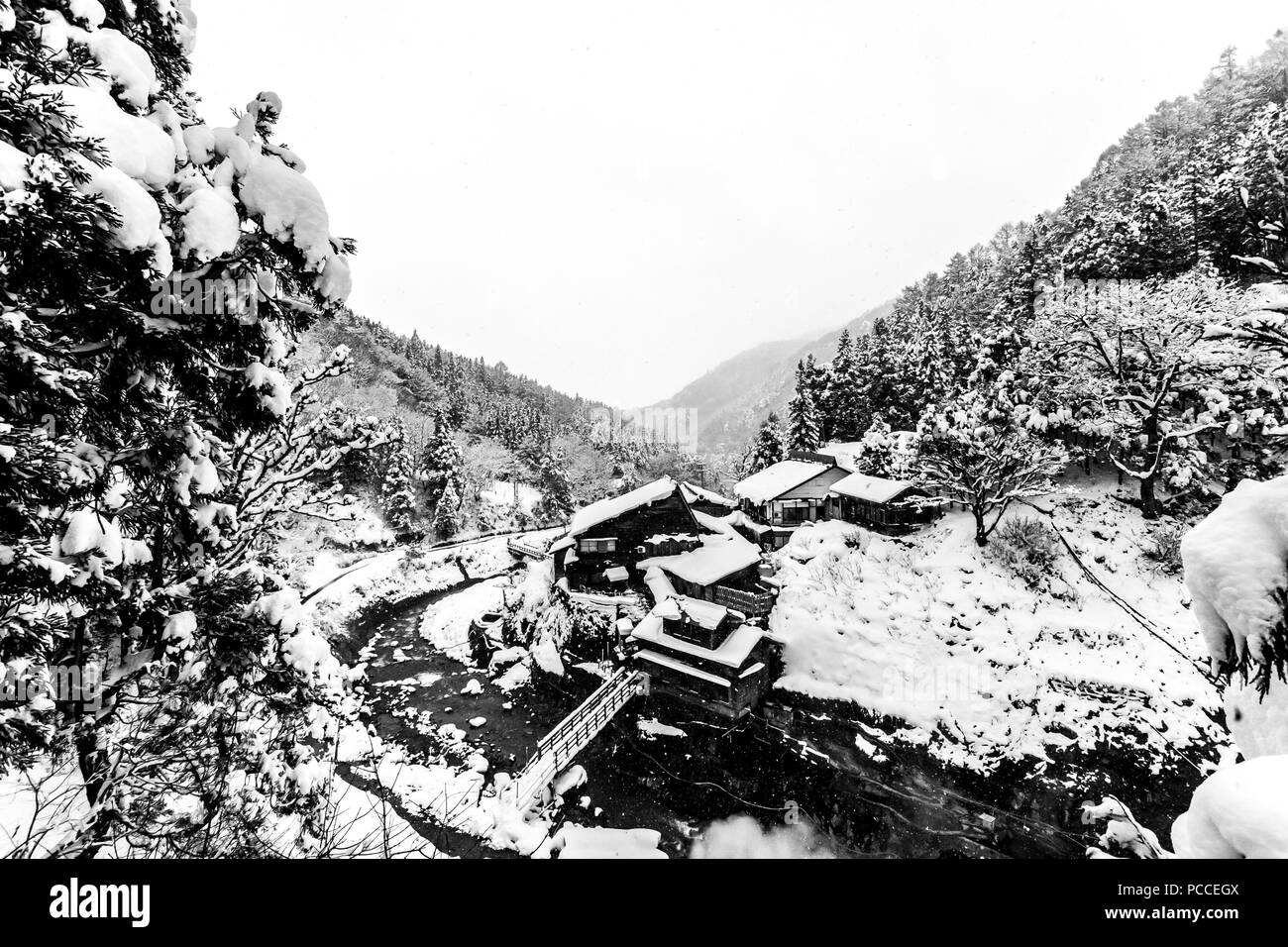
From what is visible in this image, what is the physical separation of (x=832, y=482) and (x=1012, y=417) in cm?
1105

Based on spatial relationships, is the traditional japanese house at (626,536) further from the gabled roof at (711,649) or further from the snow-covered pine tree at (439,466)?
the snow-covered pine tree at (439,466)

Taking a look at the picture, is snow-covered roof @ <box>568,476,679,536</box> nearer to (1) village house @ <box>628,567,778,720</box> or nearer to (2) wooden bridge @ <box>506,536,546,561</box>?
(1) village house @ <box>628,567,778,720</box>

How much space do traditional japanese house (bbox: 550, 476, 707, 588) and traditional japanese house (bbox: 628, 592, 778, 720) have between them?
5300 mm

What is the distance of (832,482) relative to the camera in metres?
30.2

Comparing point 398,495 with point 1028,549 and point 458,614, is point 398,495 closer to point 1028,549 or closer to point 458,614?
point 458,614

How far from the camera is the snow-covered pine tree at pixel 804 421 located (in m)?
38.6

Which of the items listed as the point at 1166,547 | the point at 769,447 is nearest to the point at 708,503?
the point at 769,447

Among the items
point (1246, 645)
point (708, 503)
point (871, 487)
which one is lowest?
point (1246, 645)

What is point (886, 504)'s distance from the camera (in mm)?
24203

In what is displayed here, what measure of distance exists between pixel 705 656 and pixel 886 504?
1375 centimetres

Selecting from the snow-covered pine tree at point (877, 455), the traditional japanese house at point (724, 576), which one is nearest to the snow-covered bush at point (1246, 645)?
the traditional japanese house at point (724, 576)

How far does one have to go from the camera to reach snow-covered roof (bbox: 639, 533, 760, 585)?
65.7ft
